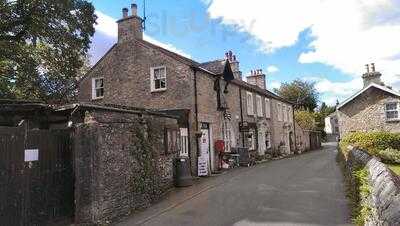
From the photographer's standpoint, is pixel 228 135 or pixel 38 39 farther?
pixel 228 135

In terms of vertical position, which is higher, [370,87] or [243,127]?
[370,87]

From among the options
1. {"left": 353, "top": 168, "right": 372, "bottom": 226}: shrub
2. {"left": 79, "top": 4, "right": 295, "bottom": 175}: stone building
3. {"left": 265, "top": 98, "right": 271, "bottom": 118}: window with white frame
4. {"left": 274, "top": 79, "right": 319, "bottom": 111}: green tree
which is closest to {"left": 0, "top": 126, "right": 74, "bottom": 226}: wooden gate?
{"left": 353, "top": 168, "right": 372, "bottom": 226}: shrub

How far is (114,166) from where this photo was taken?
488 inches

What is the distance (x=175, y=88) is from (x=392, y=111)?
1989cm

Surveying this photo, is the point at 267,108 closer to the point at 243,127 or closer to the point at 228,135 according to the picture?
the point at 243,127

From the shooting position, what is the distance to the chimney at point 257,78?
4184 cm

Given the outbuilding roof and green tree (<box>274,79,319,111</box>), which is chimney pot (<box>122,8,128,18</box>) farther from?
green tree (<box>274,79,319,111</box>)

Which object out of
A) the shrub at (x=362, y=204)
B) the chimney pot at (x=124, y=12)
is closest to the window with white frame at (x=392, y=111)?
A: the chimney pot at (x=124, y=12)

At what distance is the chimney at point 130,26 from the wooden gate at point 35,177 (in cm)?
1216

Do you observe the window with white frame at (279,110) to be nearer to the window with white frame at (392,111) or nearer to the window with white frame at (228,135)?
the window with white frame at (392,111)

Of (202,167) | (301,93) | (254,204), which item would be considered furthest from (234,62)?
(301,93)

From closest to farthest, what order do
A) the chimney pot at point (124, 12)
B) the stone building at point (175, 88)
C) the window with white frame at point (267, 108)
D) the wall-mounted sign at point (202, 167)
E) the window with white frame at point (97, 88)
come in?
1. the wall-mounted sign at point (202, 167)
2. the stone building at point (175, 88)
3. the chimney pot at point (124, 12)
4. the window with white frame at point (97, 88)
5. the window with white frame at point (267, 108)

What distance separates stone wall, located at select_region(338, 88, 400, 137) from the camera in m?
33.0

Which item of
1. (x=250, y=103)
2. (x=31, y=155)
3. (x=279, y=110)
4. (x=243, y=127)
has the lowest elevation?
(x=31, y=155)
